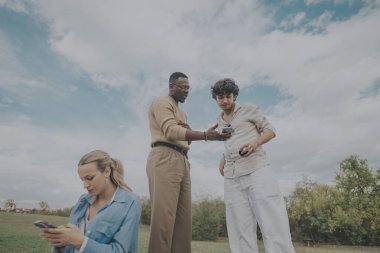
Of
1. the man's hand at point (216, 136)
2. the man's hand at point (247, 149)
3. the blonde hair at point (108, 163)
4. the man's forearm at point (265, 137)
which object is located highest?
the man's hand at point (216, 136)

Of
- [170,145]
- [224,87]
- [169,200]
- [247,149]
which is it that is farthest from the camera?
[170,145]

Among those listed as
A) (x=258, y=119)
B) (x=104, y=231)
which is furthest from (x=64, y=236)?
(x=258, y=119)

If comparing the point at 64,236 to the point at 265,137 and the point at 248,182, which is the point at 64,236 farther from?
the point at 265,137

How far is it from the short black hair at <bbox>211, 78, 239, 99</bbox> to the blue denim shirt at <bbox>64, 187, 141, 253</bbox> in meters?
1.53

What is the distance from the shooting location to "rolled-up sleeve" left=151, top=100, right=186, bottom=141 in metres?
3.93

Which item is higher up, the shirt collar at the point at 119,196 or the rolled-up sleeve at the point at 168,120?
the rolled-up sleeve at the point at 168,120

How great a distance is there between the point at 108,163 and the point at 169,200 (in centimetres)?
123

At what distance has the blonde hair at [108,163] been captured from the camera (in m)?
2.84

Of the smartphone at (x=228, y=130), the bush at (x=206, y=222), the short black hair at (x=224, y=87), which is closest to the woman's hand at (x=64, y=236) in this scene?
the smartphone at (x=228, y=130)

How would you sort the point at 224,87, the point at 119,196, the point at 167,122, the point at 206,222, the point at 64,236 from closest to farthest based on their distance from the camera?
the point at 64,236 → the point at 119,196 → the point at 224,87 → the point at 167,122 → the point at 206,222

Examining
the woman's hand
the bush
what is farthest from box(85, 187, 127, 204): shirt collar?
the bush

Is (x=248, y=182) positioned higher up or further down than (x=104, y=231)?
higher up

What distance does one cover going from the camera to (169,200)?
155 inches

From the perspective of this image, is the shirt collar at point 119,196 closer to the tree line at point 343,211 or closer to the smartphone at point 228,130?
the smartphone at point 228,130
